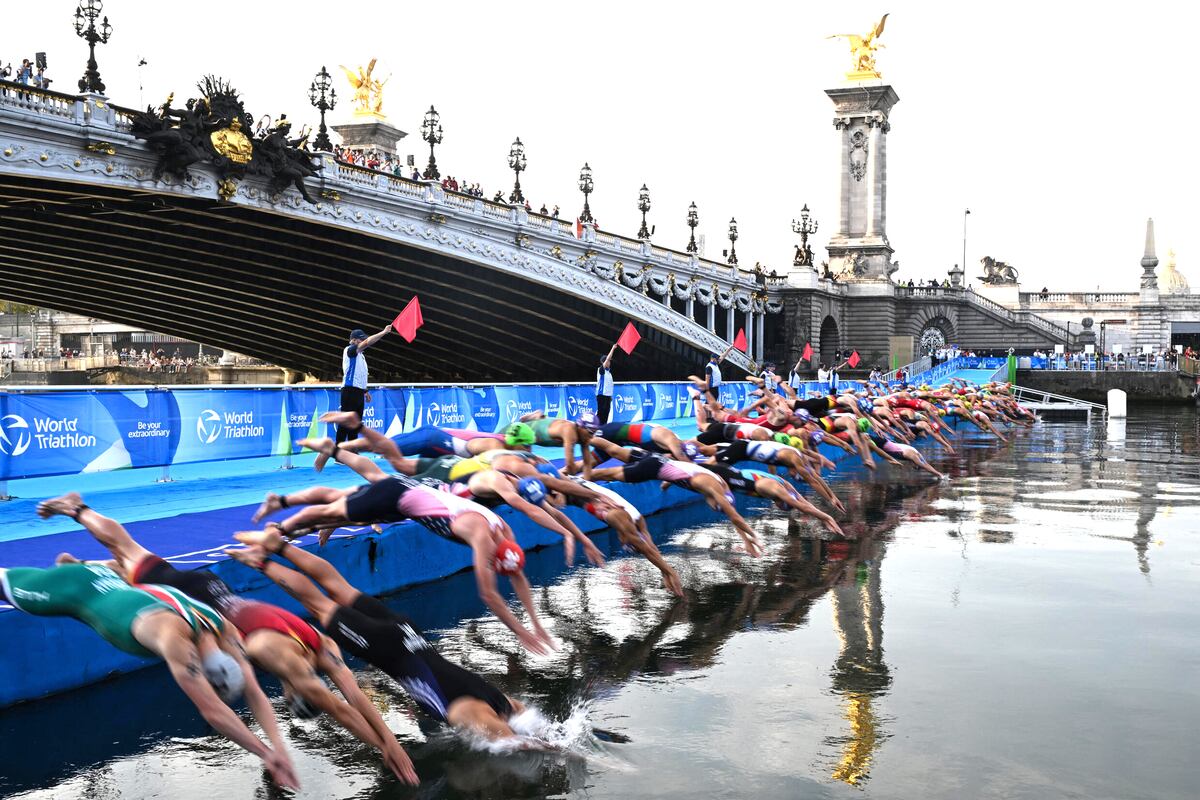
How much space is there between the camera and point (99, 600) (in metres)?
6.67

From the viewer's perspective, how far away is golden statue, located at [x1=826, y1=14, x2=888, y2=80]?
96.9m

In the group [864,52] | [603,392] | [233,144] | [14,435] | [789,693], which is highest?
[864,52]

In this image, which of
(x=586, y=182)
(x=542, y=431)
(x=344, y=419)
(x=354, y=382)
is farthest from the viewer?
(x=586, y=182)

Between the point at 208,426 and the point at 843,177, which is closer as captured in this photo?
the point at 208,426

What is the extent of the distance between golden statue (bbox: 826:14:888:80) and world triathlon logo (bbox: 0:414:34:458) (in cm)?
9109

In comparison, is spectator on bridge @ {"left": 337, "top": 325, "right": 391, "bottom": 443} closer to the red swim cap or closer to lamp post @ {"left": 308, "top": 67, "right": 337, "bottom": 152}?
the red swim cap

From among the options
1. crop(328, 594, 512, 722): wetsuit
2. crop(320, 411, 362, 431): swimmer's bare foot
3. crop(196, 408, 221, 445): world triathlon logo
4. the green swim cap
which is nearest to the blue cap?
crop(320, 411, 362, 431): swimmer's bare foot

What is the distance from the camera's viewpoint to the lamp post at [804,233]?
289ft

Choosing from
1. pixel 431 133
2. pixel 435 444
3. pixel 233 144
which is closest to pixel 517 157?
pixel 431 133

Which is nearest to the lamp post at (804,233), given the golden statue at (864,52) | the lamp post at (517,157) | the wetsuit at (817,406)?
the golden statue at (864,52)

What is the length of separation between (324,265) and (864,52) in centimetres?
6148

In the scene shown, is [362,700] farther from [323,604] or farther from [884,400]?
[884,400]

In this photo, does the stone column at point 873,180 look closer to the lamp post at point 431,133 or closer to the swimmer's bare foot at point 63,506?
the lamp post at point 431,133

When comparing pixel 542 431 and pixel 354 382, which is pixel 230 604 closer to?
pixel 542 431
